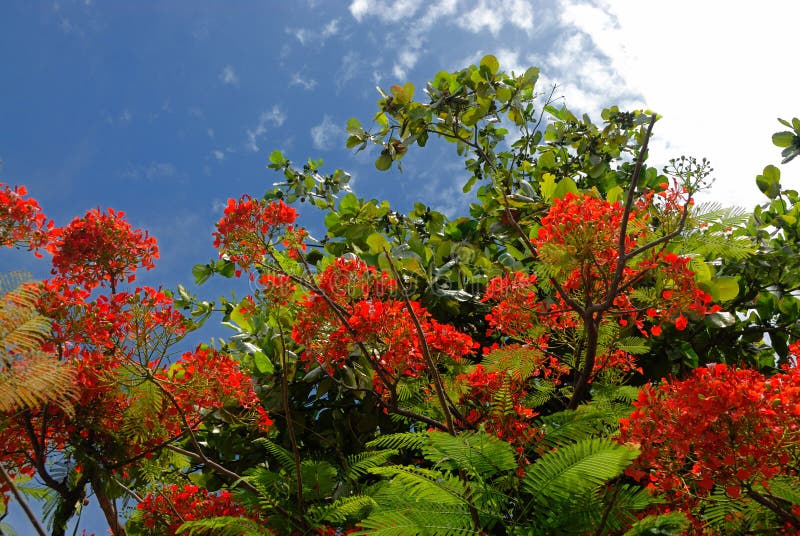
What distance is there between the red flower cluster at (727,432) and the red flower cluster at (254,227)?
7.74 ft

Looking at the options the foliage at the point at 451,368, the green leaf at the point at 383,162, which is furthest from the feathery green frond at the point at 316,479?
the green leaf at the point at 383,162

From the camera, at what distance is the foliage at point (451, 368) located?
243cm

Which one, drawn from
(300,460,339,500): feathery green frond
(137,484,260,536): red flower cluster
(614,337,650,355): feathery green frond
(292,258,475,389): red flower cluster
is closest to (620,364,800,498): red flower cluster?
A: (614,337,650,355): feathery green frond

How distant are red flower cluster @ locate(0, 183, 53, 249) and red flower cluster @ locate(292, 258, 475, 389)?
6.25 ft

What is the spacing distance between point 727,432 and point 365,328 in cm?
192

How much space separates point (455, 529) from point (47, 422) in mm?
2515

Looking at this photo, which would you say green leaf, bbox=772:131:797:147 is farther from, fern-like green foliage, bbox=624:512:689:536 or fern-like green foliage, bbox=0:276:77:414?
fern-like green foliage, bbox=0:276:77:414

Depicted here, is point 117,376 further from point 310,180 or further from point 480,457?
point 310,180

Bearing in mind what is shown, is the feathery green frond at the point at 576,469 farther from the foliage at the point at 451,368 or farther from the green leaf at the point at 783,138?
the green leaf at the point at 783,138

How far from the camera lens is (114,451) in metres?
3.62

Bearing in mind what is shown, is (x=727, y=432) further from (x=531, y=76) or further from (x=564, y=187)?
(x=531, y=76)

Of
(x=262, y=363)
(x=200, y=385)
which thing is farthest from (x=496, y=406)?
(x=262, y=363)

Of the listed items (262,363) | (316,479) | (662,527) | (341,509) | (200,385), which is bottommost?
(662,527)

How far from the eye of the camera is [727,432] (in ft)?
7.88
